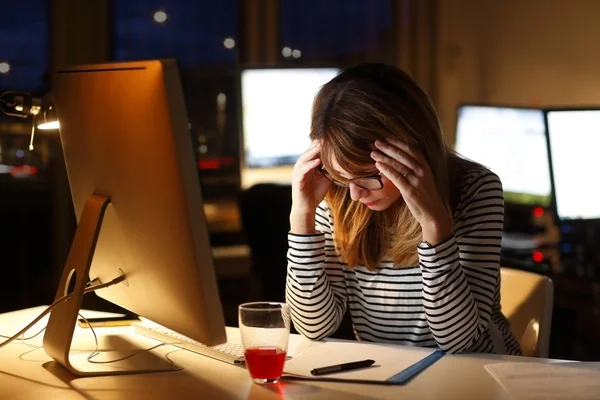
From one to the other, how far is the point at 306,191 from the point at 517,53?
2643mm

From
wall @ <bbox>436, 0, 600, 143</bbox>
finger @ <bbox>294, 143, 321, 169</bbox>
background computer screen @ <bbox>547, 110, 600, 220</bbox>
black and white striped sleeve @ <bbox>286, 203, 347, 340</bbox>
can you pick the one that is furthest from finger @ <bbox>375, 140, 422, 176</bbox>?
wall @ <bbox>436, 0, 600, 143</bbox>

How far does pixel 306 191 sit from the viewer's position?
1.75 m

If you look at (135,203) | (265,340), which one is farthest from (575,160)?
(135,203)

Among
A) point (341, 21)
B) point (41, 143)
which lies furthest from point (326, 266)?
point (341, 21)

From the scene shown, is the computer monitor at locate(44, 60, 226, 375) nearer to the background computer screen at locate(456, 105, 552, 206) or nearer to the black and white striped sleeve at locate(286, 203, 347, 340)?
the black and white striped sleeve at locate(286, 203, 347, 340)

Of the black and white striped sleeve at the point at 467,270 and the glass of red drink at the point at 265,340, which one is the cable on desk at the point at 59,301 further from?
the black and white striped sleeve at the point at 467,270

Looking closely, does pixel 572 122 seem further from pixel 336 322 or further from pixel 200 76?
pixel 200 76

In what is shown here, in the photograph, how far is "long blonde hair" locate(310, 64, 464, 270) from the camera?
1.65 m

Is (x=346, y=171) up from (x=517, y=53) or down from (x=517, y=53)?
down

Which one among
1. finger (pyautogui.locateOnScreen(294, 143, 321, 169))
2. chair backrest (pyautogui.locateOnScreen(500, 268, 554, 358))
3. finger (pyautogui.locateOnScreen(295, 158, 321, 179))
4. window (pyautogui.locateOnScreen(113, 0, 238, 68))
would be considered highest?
window (pyautogui.locateOnScreen(113, 0, 238, 68))

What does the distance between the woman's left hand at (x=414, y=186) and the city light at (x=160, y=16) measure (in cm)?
345

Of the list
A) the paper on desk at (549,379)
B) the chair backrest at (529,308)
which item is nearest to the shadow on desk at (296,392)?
the paper on desk at (549,379)

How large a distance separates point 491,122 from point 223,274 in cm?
200

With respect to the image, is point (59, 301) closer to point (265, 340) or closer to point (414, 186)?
point (265, 340)
